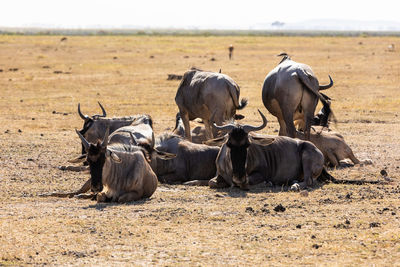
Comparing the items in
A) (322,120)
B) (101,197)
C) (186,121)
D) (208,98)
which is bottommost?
(101,197)

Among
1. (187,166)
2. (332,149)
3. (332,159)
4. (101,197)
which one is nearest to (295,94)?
(332,149)

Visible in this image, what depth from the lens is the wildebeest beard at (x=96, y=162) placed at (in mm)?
10320

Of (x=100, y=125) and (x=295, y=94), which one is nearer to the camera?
(x=295, y=94)

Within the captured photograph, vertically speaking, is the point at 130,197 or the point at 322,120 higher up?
the point at 322,120

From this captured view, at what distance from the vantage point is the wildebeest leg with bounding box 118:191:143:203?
35.3ft

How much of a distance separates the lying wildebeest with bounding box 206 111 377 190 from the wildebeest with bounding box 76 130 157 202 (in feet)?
4.75

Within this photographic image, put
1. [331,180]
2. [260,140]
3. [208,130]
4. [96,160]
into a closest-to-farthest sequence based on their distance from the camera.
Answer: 1. [96,160]
2. [260,140]
3. [331,180]
4. [208,130]

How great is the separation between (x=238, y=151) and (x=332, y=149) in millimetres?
3528

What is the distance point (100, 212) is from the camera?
996 cm

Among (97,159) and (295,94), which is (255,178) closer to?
(295,94)

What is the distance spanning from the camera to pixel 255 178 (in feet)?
40.4

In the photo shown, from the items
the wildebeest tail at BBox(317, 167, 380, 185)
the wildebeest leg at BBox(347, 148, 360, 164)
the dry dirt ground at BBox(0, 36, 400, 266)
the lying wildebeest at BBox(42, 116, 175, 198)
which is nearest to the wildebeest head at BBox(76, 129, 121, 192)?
the dry dirt ground at BBox(0, 36, 400, 266)

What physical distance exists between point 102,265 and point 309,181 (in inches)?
215

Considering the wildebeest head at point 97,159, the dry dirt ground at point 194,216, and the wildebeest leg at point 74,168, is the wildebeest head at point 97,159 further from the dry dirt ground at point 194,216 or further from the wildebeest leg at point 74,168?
the wildebeest leg at point 74,168
